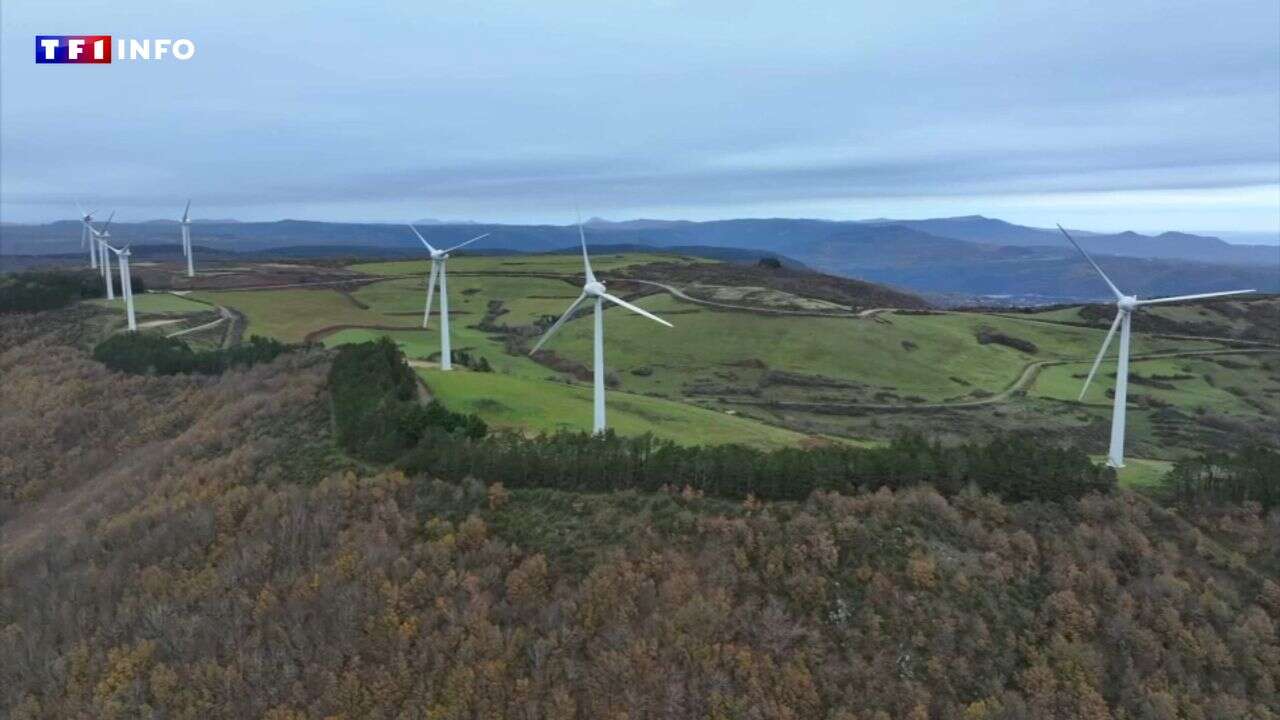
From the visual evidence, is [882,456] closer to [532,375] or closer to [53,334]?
[532,375]

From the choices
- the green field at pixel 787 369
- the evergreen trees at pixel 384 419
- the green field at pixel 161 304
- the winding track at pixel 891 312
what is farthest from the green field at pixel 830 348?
the green field at pixel 161 304

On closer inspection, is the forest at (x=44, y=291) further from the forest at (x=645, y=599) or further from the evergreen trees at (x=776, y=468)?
the evergreen trees at (x=776, y=468)

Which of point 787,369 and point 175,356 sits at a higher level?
point 175,356

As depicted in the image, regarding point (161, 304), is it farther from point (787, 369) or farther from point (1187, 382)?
point (1187, 382)

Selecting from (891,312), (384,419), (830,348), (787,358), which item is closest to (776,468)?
(384,419)

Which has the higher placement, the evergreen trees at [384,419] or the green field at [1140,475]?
the evergreen trees at [384,419]
